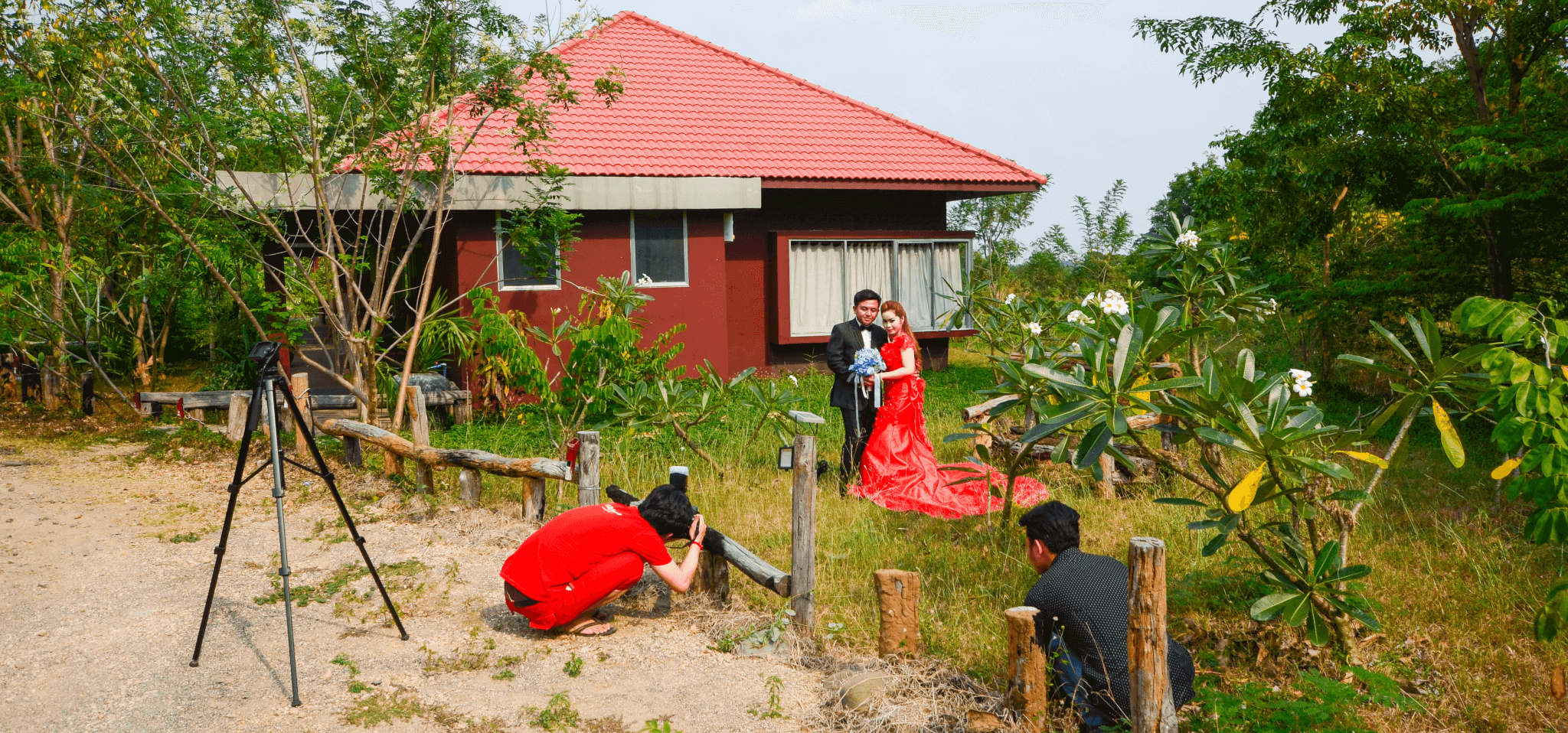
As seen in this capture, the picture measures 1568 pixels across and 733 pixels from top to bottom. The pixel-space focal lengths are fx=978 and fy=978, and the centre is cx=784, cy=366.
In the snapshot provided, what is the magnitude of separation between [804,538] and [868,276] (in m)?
9.89

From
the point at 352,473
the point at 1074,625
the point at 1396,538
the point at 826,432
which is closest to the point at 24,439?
the point at 352,473

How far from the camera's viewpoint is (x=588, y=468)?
626 cm

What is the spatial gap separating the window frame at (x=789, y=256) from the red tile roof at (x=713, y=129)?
0.87 metres

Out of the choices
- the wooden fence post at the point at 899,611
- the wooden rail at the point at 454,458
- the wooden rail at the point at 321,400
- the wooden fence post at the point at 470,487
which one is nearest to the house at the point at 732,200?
the wooden rail at the point at 321,400

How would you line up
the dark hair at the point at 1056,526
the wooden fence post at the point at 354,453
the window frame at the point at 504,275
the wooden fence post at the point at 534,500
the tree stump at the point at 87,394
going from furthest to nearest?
1. the tree stump at the point at 87,394
2. the window frame at the point at 504,275
3. the wooden fence post at the point at 354,453
4. the wooden fence post at the point at 534,500
5. the dark hair at the point at 1056,526

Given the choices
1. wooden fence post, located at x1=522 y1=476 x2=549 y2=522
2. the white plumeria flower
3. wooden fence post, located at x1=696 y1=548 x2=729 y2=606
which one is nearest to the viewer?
wooden fence post, located at x1=696 y1=548 x2=729 y2=606

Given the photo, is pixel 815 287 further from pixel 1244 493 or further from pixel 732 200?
pixel 1244 493

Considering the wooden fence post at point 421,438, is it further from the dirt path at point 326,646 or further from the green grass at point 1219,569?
the green grass at point 1219,569

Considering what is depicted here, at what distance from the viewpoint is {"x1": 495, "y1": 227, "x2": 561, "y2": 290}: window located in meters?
11.6

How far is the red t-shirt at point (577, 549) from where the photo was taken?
4.93m

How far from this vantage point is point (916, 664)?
14.7 feet

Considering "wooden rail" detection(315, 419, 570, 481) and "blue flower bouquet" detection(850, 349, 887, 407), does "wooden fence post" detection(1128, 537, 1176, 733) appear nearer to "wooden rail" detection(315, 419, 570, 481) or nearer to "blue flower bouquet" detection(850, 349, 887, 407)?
"wooden rail" detection(315, 419, 570, 481)

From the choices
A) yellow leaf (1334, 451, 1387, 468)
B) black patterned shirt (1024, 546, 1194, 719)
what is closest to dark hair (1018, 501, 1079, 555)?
black patterned shirt (1024, 546, 1194, 719)

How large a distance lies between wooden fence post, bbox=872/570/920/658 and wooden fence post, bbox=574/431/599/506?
2.39 m
